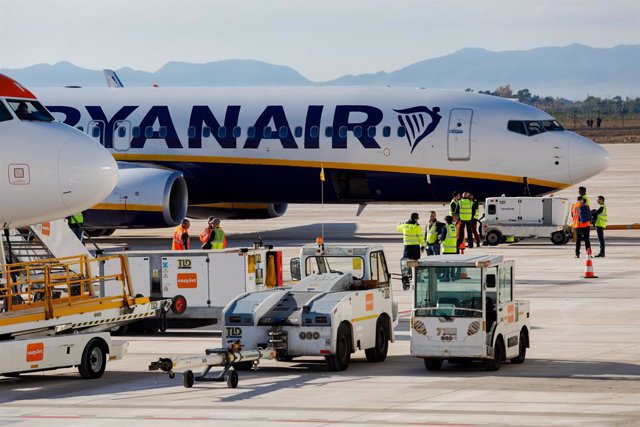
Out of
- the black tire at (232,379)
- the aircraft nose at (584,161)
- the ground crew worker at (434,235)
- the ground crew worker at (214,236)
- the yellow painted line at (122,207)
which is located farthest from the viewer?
the yellow painted line at (122,207)

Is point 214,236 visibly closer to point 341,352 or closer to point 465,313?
point 341,352

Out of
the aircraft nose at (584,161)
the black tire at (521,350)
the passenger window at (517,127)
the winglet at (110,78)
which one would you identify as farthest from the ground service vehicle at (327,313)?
the winglet at (110,78)

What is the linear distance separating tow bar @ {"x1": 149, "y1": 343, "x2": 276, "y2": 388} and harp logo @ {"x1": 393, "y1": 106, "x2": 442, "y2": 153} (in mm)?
22063

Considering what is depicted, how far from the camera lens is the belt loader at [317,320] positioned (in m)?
21.1

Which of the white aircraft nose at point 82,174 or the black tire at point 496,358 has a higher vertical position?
the white aircraft nose at point 82,174

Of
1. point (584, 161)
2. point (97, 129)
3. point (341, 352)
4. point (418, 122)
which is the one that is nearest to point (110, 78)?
point (97, 129)

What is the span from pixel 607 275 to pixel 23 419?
1941cm

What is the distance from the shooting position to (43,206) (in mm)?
21406

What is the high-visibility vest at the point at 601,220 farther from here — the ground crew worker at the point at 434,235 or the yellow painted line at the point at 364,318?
the yellow painted line at the point at 364,318

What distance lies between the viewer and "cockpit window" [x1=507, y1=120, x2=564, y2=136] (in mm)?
42344

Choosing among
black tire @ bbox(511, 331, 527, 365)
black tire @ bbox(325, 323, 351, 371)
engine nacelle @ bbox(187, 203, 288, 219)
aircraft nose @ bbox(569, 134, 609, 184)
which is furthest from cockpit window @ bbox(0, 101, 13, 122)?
engine nacelle @ bbox(187, 203, 288, 219)

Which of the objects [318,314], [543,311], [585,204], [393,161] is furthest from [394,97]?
[318,314]

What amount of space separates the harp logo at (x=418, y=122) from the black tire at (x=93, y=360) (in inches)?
884

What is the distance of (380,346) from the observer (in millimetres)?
22562
